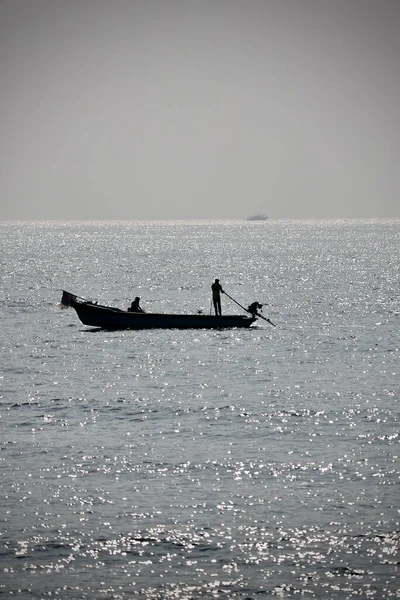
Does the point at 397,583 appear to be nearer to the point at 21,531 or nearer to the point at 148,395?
the point at 21,531

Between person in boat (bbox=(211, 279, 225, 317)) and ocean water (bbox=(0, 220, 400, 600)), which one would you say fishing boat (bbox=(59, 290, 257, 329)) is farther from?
person in boat (bbox=(211, 279, 225, 317))

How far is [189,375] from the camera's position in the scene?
41406 millimetres

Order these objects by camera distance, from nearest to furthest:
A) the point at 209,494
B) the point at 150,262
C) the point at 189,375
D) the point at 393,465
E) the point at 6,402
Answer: the point at 209,494, the point at 393,465, the point at 6,402, the point at 189,375, the point at 150,262

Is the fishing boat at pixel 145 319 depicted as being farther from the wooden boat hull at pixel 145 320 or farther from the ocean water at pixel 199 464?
the ocean water at pixel 199 464

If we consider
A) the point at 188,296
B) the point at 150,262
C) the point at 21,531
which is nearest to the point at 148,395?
the point at 21,531

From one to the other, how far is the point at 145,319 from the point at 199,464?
28.3 meters

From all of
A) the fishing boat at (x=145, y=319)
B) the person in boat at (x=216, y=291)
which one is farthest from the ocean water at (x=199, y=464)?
the person in boat at (x=216, y=291)

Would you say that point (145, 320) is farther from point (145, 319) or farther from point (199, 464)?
point (199, 464)

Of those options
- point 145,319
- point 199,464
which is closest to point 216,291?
point 145,319

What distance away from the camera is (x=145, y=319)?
2152 inches

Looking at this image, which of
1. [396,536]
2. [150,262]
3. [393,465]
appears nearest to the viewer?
[396,536]

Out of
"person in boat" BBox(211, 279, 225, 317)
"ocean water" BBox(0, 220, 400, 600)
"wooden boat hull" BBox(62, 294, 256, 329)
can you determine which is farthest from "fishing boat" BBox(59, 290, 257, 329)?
"person in boat" BBox(211, 279, 225, 317)

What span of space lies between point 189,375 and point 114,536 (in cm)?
1989

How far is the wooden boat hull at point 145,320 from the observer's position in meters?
54.6
